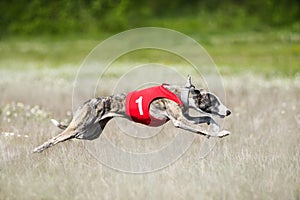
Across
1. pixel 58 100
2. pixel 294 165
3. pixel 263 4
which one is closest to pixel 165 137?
pixel 294 165

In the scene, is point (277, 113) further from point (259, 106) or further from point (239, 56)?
point (239, 56)

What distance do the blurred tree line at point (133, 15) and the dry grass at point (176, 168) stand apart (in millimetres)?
15862

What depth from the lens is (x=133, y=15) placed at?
3167cm

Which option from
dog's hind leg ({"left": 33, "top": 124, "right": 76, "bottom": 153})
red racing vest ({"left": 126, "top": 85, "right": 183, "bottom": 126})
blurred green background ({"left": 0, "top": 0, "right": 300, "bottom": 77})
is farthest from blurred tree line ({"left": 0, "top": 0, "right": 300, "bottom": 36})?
red racing vest ({"left": 126, "top": 85, "right": 183, "bottom": 126})

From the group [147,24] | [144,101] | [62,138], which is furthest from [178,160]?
[147,24]

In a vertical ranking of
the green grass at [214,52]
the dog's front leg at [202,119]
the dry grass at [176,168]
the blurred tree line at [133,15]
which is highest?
the blurred tree line at [133,15]

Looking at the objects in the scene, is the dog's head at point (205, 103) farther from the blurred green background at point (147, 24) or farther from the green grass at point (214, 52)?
the blurred green background at point (147, 24)

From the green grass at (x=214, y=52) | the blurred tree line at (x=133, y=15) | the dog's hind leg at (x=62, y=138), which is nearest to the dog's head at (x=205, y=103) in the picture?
the dog's hind leg at (x=62, y=138)

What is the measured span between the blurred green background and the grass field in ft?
28.0

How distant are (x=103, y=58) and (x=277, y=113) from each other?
566 inches

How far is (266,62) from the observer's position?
862 inches

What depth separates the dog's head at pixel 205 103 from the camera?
7607mm

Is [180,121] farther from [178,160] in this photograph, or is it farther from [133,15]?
[133,15]

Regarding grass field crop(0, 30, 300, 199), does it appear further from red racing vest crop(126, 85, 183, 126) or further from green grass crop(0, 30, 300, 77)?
green grass crop(0, 30, 300, 77)
